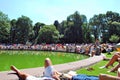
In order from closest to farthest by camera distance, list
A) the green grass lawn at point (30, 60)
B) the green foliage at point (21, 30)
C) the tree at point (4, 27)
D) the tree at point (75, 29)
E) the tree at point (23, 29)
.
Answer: the green grass lawn at point (30, 60) < the tree at point (4, 27) < the tree at point (75, 29) < the green foliage at point (21, 30) < the tree at point (23, 29)

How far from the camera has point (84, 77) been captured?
8.23m

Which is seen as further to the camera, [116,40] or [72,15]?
[72,15]

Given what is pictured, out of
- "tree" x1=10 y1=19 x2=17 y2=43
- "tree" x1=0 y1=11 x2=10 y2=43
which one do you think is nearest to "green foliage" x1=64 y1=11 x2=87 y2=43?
"tree" x1=10 y1=19 x2=17 y2=43

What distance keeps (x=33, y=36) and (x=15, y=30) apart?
9.79 meters

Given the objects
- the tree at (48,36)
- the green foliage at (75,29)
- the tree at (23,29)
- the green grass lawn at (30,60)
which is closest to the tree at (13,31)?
the tree at (23,29)

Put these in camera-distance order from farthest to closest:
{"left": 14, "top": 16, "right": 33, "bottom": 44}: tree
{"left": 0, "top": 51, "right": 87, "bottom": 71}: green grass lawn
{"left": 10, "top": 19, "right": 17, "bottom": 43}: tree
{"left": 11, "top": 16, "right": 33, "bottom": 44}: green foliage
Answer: {"left": 14, "top": 16, "right": 33, "bottom": 44}: tree, {"left": 11, "top": 16, "right": 33, "bottom": 44}: green foliage, {"left": 10, "top": 19, "right": 17, "bottom": 43}: tree, {"left": 0, "top": 51, "right": 87, "bottom": 71}: green grass lawn

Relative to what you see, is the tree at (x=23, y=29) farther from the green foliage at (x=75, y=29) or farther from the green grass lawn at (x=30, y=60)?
the green grass lawn at (x=30, y=60)

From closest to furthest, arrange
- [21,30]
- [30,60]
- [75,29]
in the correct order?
[30,60], [75,29], [21,30]

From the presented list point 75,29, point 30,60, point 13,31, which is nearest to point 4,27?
point 13,31

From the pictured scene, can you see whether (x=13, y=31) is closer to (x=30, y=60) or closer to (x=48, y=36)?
(x=48, y=36)

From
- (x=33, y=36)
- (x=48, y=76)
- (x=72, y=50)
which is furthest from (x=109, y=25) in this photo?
(x=48, y=76)

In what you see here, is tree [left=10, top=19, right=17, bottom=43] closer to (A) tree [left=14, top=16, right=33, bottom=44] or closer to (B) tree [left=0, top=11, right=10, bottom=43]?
(A) tree [left=14, top=16, right=33, bottom=44]

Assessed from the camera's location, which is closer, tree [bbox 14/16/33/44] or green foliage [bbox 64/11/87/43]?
green foliage [bbox 64/11/87/43]

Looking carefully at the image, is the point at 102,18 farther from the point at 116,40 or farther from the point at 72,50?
the point at 72,50
